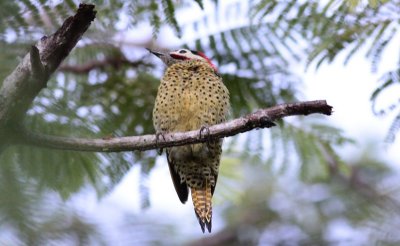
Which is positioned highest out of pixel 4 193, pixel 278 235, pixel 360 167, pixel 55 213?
pixel 4 193

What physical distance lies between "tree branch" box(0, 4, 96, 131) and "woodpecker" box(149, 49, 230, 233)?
136cm

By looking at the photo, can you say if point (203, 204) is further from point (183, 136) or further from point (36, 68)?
point (36, 68)

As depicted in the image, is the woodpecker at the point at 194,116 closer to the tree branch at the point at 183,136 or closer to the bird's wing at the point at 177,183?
the bird's wing at the point at 177,183

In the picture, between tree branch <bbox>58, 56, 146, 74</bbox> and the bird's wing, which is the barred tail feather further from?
tree branch <bbox>58, 56, 146, 74</bbox>

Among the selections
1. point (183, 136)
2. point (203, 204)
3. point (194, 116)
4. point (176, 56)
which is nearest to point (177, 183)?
point (203, 204)

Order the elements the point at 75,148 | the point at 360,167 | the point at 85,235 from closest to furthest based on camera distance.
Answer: the point at 85,235 < the point at 75,148 < the point at 360,167

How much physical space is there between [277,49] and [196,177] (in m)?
0.90

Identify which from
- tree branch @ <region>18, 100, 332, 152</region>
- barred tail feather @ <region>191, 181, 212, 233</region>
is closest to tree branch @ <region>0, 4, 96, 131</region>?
tree branch @ <region>18, 100, 332, 152</region>

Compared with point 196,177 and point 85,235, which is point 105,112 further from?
point 85,235

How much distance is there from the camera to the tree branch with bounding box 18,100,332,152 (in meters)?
2.31

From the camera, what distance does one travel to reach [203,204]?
3984 millimetres

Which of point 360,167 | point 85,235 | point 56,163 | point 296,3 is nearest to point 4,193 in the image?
point 85,235

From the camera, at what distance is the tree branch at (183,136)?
2.31 meters

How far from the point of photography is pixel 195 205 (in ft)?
13.0
